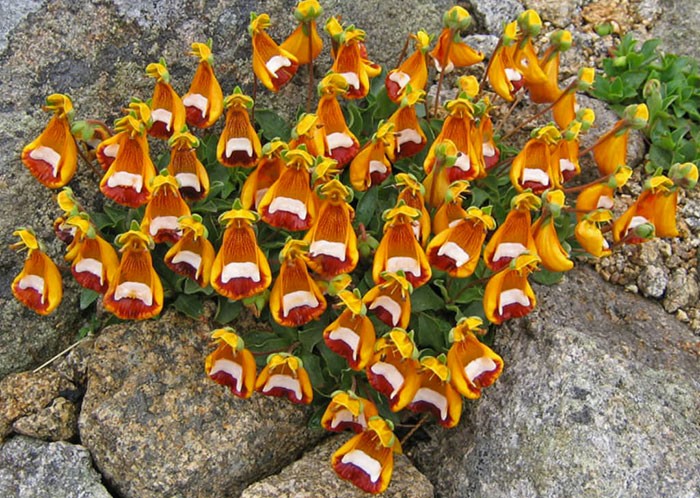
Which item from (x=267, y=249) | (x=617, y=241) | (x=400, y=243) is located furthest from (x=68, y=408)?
(x=617, y=241)

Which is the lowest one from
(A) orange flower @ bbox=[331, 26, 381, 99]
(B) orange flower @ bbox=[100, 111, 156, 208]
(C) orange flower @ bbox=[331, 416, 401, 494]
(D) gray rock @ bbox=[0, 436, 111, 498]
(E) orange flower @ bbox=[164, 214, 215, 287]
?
(D) gray rock @ bbox=[0, 436, 111, 498]

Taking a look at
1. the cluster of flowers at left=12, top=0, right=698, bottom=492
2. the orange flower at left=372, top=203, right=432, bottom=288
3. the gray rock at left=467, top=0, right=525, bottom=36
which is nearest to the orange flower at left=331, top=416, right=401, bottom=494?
the cluster of flowers at left=12, top=0, right=698, bottom=492

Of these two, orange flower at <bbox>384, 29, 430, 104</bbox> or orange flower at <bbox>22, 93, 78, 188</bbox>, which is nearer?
orange flower at <bbox>22, 93, 78, 188</bbox>

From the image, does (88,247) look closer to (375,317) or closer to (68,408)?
(68,408)

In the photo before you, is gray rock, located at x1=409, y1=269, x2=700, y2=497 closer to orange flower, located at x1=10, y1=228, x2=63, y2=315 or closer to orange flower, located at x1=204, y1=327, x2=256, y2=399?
orange flower, located at x1=204, y1=327, x2=256, y2=399

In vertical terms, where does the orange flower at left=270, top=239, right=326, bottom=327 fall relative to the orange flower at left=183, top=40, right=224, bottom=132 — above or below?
below

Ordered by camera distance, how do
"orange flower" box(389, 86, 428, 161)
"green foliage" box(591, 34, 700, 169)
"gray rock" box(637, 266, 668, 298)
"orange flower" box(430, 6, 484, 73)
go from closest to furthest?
"orange flower" box(389, 86, 428, 161), "orange flower" box(430, 6, 484, 73), "gray rock" box(637, 266, 668, 298), "green foliage" box(591, 34, 700, 169)
